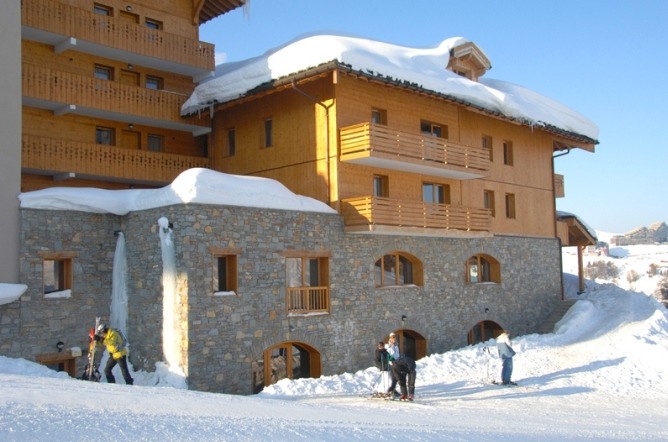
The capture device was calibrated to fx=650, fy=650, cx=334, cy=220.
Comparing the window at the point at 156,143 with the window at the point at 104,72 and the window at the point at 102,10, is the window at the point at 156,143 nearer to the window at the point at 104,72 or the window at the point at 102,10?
the window at the point at 104,72

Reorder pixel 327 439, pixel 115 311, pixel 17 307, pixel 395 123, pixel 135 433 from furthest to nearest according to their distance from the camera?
pixel 395 123 → pixel 115 311 → pixel 17 307 → pixel 327 439 → pixel 135 433

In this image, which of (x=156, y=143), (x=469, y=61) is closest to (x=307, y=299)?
(x=156, y=143)

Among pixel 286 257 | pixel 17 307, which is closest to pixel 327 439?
pixel 286 257

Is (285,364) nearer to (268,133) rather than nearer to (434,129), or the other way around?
(268,133)

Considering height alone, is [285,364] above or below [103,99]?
below

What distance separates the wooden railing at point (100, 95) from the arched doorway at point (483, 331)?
11768 mm

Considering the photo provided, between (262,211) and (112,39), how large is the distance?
803 cm

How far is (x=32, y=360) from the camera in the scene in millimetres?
15383

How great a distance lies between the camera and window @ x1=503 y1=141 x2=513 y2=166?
996 inches

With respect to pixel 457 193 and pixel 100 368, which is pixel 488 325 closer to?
pixel 457 193

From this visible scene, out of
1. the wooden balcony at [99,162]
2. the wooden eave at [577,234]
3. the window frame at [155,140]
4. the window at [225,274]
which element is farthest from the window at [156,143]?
the wooden eave at [577,234]

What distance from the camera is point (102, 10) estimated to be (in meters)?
20.8

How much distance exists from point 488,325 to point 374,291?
6.68 meters

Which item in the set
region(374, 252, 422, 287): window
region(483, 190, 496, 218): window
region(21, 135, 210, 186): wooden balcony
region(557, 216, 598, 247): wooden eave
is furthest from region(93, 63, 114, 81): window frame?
region(557, 216, 598, 247): wooden eave
